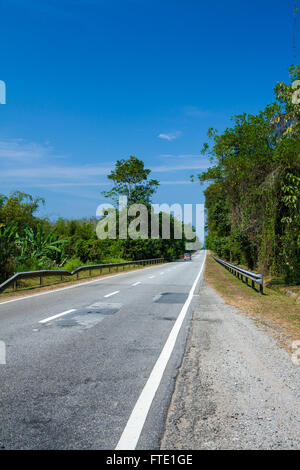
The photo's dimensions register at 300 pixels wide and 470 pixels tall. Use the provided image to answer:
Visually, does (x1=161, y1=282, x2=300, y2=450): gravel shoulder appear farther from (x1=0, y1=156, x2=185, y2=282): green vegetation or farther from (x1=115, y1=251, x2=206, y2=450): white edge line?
(x1=0, y1=156, x2=185, y2=282): green vegetation

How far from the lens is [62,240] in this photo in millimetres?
24328

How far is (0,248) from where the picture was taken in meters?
16.7

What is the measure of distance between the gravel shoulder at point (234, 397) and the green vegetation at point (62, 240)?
43.3 feet

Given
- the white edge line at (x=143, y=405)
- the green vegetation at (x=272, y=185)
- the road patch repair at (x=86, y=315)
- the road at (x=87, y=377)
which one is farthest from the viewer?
the green vegetation at (x=272, y=185)

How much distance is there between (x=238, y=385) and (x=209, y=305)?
24.4ft

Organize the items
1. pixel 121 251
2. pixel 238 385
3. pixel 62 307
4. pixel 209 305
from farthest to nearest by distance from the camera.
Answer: pixel 121 251, pixel 209 305, pixel 62 307, pixel 238 385

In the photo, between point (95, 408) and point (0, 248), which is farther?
point (0, 248)

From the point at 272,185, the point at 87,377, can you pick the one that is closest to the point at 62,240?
the point at 272,185

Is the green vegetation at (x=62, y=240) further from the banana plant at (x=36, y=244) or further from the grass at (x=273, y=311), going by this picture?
the grass at (x=273, y=311)

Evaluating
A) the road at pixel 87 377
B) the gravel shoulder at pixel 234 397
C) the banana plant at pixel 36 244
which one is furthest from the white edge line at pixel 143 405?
the banana plant at pixel 36 244

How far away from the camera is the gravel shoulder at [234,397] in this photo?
3.27 metres

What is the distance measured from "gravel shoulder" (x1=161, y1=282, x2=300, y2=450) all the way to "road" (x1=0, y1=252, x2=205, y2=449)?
8.7 inches
